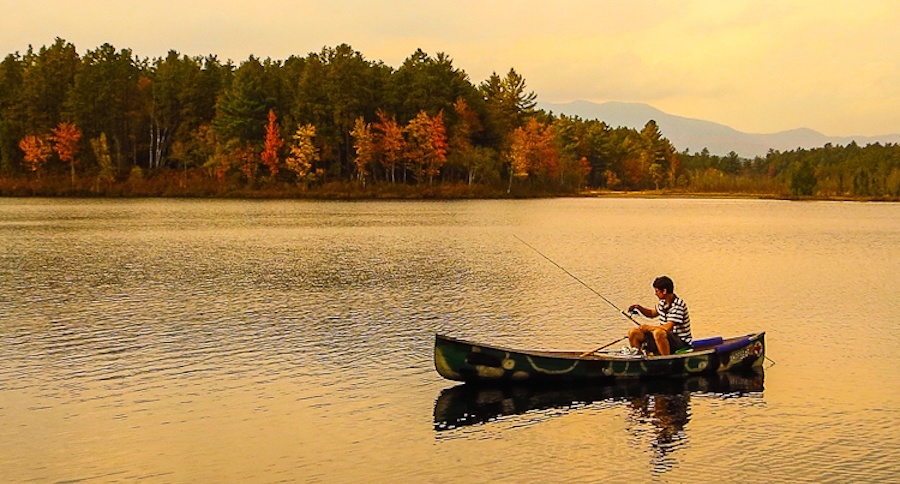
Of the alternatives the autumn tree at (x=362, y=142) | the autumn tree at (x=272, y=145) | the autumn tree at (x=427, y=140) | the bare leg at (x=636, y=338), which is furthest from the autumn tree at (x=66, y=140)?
the bare leg at (x=636, y=338)

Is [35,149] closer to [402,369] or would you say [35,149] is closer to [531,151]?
[531,151]

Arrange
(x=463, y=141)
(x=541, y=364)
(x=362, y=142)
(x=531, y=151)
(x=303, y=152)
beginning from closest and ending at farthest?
(x=541, y=364)
(x=362, y=142)
(x=303, y=152)
(x=463, y=141)
(x=531, y=151)

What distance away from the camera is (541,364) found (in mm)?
20109

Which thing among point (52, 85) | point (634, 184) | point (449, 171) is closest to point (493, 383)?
point (449, 171)

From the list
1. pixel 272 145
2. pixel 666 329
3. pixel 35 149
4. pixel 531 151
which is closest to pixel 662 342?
pixel 666 329

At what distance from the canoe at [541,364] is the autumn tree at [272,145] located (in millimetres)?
106754

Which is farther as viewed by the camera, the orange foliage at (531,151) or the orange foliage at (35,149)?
the orange foliage at (531,151)

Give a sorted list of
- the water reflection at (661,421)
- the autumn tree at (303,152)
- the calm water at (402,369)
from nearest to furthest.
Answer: the calm water at (402,369) < the water reflection at (661,421) < the autumn tree at (303,152)

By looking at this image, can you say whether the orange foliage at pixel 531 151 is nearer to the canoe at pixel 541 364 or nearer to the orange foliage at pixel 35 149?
the orange foliage at pixel 35 149

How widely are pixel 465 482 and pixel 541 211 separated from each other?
9139 cm

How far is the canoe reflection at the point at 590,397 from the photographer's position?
738 inches

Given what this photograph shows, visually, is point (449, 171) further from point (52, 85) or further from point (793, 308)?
point (793, 308)

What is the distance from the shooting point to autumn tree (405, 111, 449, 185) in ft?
406

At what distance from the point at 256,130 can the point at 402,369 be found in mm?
109025
